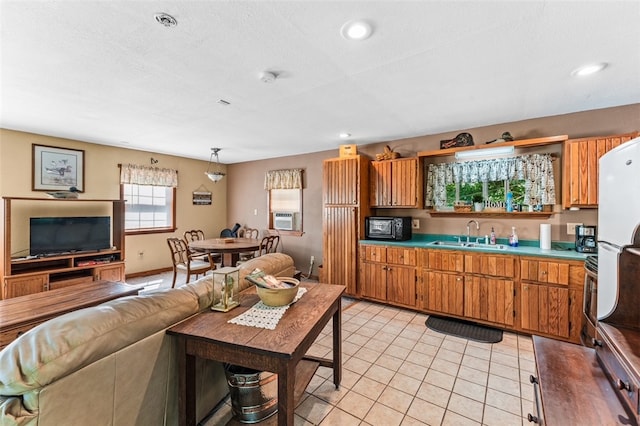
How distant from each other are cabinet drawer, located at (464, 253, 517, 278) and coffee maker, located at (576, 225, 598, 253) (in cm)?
69

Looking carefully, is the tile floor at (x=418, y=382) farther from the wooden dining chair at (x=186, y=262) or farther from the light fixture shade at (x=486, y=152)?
the wooden dining chair at (x=186, y=262)

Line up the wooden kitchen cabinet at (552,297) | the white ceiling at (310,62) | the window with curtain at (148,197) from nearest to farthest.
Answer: the white ceiling at (310,62) → the wooden kitchen cabinet at (552,297) → the window with curtain at (148,197)

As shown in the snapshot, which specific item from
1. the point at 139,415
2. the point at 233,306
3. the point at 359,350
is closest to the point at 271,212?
the point at 359,350

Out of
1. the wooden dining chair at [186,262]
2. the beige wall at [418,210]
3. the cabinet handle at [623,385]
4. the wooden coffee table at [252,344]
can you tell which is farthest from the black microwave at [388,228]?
the cabinet handle at [623,385]

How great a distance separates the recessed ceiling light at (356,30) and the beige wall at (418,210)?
2664mm

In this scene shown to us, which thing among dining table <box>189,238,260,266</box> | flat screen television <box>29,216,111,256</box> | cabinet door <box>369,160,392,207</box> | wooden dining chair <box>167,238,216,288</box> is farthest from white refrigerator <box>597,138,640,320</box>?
flat screen television <box>29,216,111,256</box>

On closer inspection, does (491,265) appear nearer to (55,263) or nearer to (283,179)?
(283,179)

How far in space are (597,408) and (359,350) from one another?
1.92 meters

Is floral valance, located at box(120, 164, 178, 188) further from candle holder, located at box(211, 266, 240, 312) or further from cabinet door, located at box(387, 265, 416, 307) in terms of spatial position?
cabinet door, located at box(387, 265, 416, 307)

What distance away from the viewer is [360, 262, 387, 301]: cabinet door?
3920 millimetres

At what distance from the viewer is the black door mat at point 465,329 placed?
9.87 ft

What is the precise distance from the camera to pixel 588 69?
7.25 feet

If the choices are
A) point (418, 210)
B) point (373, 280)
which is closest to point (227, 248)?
point (373, 280)

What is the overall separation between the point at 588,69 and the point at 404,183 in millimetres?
2156
